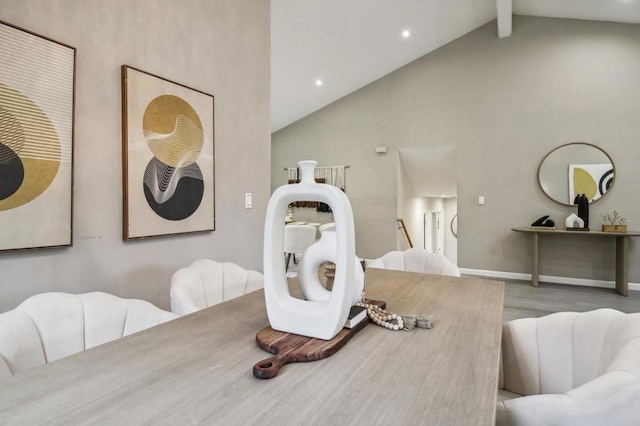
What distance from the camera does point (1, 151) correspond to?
1286mm

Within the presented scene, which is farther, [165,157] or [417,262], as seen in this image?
[417,262]

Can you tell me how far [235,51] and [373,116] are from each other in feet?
13.2

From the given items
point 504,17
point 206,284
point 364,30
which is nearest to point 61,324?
point 206,284

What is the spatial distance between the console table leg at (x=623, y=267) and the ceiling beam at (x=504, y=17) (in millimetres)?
3143

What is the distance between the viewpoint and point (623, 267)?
4172 millimetres

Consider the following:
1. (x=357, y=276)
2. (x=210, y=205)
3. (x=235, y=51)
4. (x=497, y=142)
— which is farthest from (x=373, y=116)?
(x=357, y=276)

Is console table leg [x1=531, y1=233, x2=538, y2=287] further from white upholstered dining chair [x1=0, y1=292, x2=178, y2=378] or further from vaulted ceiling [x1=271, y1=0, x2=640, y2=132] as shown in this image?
white upholstered dining chair [x1=0, y1=292, x2=178, y2=378]

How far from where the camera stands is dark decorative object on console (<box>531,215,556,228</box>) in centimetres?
468

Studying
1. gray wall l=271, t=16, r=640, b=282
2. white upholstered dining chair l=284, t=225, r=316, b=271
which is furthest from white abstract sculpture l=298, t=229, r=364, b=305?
gray wall l=271, t=16, r=640, b=282

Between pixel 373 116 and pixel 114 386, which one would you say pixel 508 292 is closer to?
pixel 373 116

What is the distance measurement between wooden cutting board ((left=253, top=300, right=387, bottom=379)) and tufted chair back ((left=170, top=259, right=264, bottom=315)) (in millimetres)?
570

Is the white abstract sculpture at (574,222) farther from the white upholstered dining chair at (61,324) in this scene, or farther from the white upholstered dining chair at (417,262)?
the white upholstered dining chair at (61,324)

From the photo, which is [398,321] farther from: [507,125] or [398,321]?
[507,125]

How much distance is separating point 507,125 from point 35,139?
5517 millimetres
